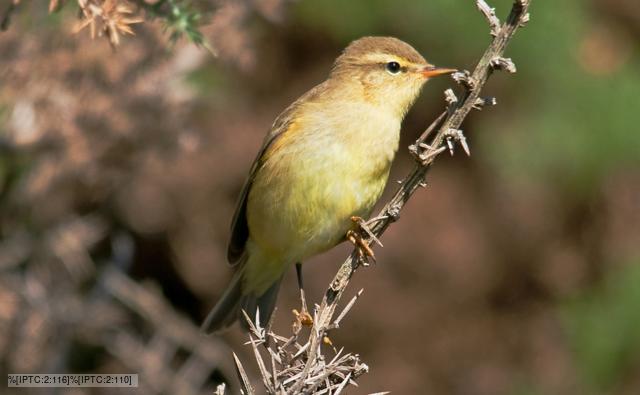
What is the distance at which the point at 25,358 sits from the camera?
451cm

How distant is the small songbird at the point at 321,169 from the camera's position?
14.0ft

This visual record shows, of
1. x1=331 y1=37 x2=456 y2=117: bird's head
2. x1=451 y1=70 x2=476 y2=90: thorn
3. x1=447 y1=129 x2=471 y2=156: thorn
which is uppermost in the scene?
x1=451 y1=70 x2=476 y2=90: thorn

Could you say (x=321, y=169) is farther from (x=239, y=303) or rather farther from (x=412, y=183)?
(x=412, y=183)

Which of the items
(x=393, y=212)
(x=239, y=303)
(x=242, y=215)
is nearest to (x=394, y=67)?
(x=242, y=215)

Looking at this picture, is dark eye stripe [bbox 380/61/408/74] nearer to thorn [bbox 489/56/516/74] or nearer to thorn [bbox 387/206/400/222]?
thorn [bbox 387/206/400/222]

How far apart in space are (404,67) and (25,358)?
2090 mm

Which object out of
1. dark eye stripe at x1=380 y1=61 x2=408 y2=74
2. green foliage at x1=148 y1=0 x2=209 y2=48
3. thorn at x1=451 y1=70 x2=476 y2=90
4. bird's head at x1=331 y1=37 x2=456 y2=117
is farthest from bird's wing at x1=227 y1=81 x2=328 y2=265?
thorn at x1=451 y1=70 x2=476 y2=90

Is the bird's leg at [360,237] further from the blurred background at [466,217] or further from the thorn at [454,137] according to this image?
the blurred background at [466,217]

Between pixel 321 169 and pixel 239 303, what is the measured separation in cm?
92

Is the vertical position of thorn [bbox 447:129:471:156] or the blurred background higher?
thorn [bbox 447:129:471:156]

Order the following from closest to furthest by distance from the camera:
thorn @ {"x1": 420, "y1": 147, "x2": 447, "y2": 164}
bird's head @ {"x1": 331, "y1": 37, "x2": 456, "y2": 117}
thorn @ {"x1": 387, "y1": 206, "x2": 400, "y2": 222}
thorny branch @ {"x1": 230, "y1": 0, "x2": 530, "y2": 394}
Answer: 1. thorny branch @ {"x1": 230, "y1": 0, "x2": 530, "y2": 394}
2. thorn @ {"x1": 420, "y1": 147, "x2": 447, "y2": 164}
3. thorn @ {"x1": 387, "y1": 206, "x2": 400, "y2": 222}
4. bird's head @ {"x1": 331, "y1": 37, "x2": 456, "y2": 117}

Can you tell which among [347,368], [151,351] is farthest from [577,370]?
[347,368]

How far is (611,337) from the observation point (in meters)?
6.58

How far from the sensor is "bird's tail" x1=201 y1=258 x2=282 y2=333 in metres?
4.65
